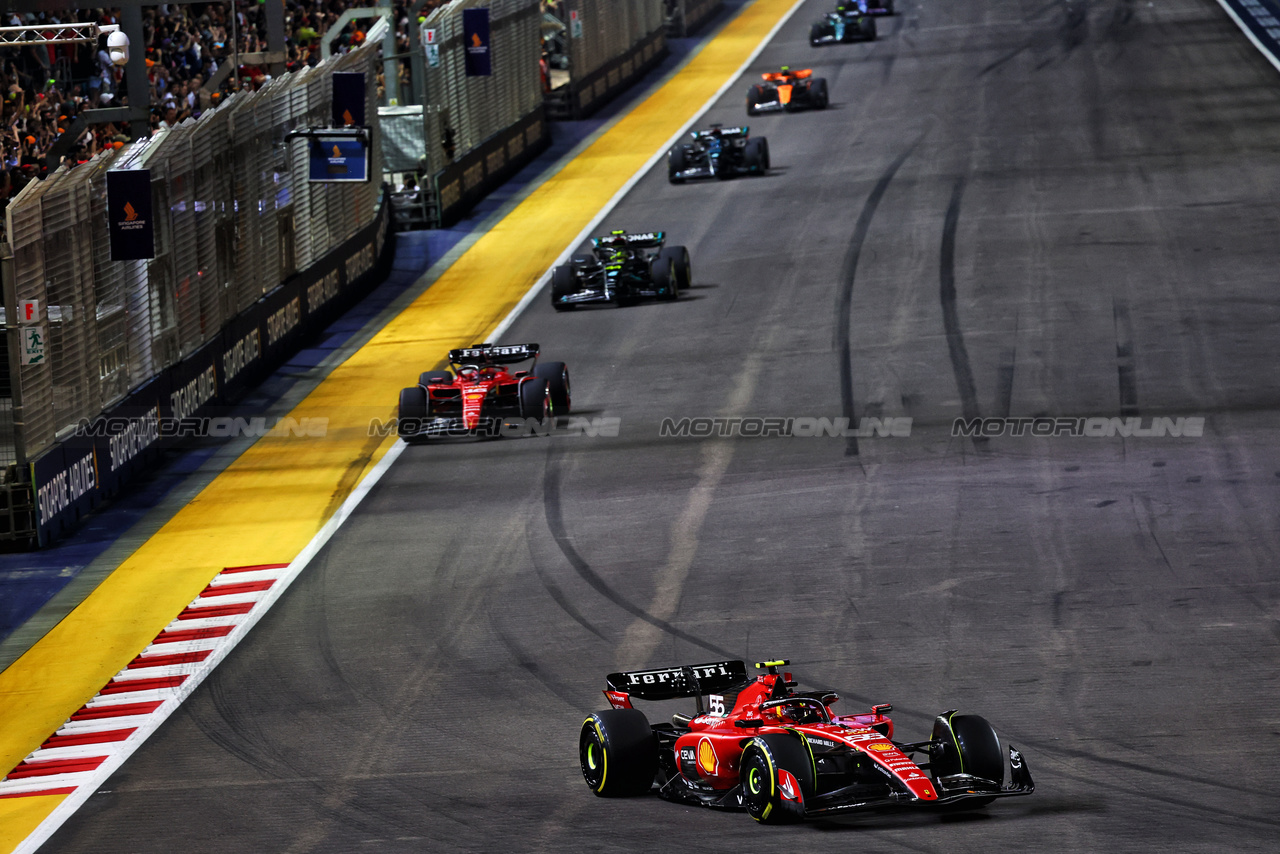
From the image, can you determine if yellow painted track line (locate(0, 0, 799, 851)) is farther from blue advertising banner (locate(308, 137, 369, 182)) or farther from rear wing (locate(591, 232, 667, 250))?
blue advertising banner (locate(308, 137, 369, 182))

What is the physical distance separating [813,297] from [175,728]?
1746 centimetres

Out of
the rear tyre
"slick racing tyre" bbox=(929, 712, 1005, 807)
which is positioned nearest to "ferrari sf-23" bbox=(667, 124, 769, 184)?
the rear tyre

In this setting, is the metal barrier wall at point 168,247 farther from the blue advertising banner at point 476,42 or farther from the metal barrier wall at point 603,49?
the metal barrier wall at point 603,49

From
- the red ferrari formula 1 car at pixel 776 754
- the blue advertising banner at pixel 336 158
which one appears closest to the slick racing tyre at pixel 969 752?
the red ferrari formula 1 car at pixel 776 754

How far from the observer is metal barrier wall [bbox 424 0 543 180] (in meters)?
40.2

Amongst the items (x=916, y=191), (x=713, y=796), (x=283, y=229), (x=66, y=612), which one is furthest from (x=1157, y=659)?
(x=916, y=191)

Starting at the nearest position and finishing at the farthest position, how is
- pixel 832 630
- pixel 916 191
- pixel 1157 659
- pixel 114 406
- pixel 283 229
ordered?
pixel 1157 659
pixel 832 630
pixel 114 406
pixel 283 229
pixel 916 191

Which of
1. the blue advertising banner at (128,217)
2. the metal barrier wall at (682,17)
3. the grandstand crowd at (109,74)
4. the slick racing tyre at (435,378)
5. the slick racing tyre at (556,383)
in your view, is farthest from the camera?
the metal barrier wall at (682,17)

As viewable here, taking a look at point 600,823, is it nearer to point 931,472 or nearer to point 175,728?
point 175,728

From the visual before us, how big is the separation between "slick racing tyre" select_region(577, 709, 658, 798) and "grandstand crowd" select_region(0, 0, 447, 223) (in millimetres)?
17400

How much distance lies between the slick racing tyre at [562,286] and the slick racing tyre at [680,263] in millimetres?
1694

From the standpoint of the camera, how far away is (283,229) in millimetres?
30594

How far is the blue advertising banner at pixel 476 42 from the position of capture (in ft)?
137

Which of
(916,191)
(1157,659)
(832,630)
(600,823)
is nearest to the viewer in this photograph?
(600,823)
